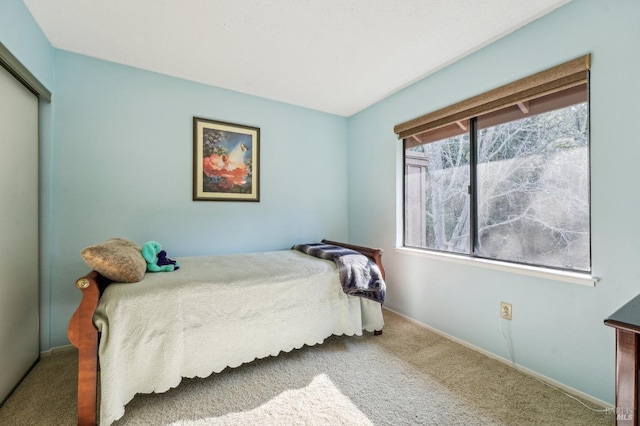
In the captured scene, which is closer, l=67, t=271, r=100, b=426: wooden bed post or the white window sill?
l=67, t=271, r=100, b=426: wooden bed post

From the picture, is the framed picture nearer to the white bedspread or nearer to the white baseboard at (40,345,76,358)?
the white bedspread

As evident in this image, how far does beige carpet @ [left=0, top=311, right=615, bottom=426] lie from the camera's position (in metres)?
1.49

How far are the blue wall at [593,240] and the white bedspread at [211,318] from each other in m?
0.77

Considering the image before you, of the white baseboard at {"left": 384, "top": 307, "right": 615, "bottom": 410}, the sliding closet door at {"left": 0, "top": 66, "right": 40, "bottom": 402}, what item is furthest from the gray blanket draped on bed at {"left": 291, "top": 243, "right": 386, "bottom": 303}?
the sliding closet door at {"left": 0, "top": 66, "right": 40, "bottom": 402}

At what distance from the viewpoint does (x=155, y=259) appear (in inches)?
79.4

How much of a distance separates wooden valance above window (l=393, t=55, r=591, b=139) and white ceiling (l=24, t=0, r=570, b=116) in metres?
0.41

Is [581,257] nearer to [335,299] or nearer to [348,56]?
[335,299]

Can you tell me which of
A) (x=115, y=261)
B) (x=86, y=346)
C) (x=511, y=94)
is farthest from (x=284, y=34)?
(x=86, y=346)

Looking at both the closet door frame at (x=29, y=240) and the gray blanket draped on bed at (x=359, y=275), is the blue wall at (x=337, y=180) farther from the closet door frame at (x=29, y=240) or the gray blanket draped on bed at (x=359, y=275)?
the gray blanket draped on bed at (x=359, y=275)

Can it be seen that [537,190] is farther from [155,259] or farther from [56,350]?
[56,350]

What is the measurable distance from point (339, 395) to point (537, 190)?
1957 mm

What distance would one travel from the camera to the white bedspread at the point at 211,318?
1502 millimetres

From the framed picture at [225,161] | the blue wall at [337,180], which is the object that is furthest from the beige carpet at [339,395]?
the framed picture at [225,161]

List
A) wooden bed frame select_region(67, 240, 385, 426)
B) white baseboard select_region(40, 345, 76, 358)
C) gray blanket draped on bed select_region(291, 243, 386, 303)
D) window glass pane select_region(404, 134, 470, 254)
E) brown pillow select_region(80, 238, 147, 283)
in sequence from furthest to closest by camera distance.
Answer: window glass pane select_region(404, 134, 470, 254) → gray blanket draped on bed select_region(291, 243, 386, 303) → white baseboard select_region(40, 345, 76, 358) → brown pillow select_region(80, 238, 147, 283) → wooden bed frame select_region(67, 240, 385, 426)
